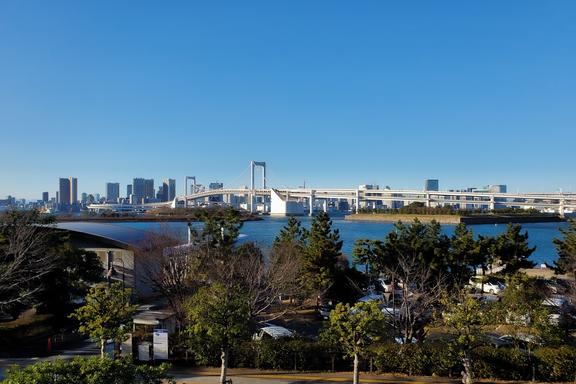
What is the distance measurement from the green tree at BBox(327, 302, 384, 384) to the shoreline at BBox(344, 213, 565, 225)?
5148 cm

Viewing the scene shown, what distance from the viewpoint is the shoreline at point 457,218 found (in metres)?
60.6

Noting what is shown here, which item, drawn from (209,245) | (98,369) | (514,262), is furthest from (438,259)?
(98,369)

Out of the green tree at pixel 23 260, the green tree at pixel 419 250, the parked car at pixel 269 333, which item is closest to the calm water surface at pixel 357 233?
the green tree at pixel 23 260

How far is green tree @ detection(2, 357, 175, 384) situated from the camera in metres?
3.35

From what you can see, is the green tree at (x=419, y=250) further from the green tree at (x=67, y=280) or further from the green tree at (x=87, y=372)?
the green tree at (x=87, y=372)

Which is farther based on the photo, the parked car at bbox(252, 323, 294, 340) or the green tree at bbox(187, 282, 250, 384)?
the parked car at bbox(252, 323, 294, 340)

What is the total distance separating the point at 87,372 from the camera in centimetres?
353

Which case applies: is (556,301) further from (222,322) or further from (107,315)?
(107,315)

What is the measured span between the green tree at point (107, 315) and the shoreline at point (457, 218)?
51757 mm

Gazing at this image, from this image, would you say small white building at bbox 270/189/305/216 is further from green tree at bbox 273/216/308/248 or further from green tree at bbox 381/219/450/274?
green tree at bbox 381/219/450/274

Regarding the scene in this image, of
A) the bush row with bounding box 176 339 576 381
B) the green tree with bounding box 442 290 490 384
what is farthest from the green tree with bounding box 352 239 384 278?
the green tree with bounding box 442 290 490 384

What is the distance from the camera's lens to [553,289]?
12875 mm

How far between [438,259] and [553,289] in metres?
3.64

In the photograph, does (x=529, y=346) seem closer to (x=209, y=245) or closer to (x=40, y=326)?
(x=209, y=245)
